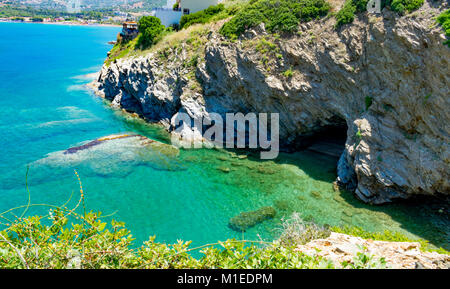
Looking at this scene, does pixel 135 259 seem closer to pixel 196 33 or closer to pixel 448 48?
pixel 448 48

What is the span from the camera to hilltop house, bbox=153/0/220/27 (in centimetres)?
4459

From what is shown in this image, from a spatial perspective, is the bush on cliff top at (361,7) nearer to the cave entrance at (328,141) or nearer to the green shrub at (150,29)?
the cave entrance at (328,141)

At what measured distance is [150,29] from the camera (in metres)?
44.4

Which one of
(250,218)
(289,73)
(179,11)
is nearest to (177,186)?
(250,218)

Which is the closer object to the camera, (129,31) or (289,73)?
(289,73)

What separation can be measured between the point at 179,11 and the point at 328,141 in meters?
31.0

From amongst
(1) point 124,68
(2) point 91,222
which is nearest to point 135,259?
(2) point 91,222

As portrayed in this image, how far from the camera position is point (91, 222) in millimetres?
8328

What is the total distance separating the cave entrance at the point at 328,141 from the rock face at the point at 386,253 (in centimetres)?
1773

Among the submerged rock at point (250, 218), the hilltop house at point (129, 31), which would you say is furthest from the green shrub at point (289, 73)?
the hilltop house at point (129, 31)

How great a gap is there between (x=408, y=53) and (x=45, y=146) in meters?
34.4

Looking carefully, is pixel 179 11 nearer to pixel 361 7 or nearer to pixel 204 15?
pixel 204 15
